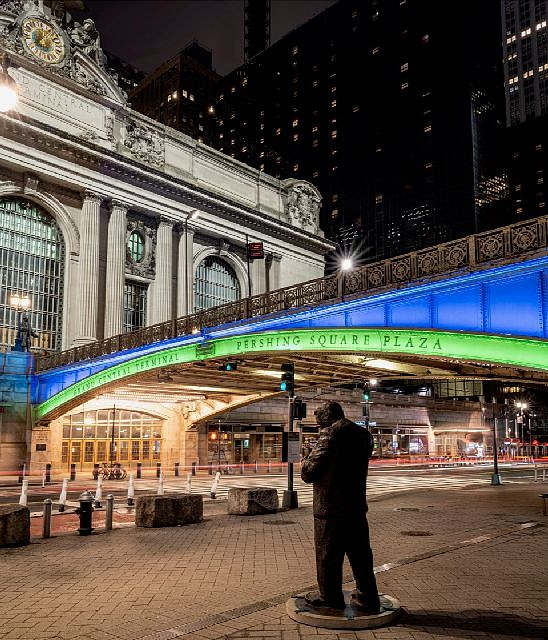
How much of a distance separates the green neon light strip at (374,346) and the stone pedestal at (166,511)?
7.51m

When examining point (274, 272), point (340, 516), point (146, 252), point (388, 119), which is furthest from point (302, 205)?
point (340, 516)

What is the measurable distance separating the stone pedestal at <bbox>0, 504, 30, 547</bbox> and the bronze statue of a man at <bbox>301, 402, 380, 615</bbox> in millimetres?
7343


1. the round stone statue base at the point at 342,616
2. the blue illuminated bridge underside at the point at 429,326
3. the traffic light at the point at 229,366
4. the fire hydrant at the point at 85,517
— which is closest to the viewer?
the round stone statue base at the point at 342,616

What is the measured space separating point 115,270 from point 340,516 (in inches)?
1796

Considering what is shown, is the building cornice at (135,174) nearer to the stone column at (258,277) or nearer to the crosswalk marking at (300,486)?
the stone column at (258,277)

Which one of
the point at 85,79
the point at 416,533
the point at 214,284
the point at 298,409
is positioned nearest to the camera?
the point at 416,533

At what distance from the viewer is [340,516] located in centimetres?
719

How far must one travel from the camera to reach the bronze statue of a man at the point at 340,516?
7168mm

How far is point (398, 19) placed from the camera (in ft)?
388

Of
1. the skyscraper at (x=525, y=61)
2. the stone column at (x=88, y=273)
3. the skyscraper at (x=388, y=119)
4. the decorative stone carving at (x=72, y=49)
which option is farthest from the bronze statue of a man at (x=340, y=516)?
the skyscraper at (x=525, y=61)

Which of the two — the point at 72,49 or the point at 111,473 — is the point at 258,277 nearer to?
the point at 72,49

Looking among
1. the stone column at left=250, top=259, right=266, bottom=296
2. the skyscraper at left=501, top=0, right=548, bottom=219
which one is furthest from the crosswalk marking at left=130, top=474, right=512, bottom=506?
the skyscraper at left=501, top=0, right=548, bottom=219

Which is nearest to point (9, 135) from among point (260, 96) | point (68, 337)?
point (68, 337)

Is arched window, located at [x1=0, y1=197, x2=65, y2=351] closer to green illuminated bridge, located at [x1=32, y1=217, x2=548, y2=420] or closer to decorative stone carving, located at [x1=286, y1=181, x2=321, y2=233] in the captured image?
green illuminated bridge, located at [x1=32, y1=217, x2=548, y2=420]
